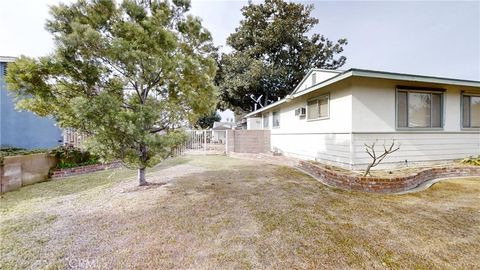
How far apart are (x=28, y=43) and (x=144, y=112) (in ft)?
12.5

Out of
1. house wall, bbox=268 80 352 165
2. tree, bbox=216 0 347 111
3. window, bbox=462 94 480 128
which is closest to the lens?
house wall, bbox=268 80 352 165

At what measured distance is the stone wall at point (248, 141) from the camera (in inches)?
468

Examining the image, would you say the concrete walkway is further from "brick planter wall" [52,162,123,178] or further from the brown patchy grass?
"brick planter wall" [52,162,123,178]

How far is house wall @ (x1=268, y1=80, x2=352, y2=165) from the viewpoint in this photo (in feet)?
20.9

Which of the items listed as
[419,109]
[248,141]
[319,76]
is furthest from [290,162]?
[319,76]

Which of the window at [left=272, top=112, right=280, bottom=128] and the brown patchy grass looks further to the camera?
the window at [left=272, top=112, right=280, bottom=128]

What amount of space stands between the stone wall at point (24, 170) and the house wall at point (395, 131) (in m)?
9.06

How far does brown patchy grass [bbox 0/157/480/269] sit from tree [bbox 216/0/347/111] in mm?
16775

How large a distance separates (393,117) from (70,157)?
10397 millimetres

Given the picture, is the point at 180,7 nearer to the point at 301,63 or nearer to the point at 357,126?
the point at 357,126

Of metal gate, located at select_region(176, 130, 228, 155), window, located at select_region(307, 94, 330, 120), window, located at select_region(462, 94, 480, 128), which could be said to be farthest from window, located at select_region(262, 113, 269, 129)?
window, located at select_region(462, 94, 480, 128)

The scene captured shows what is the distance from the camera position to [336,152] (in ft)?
22.4

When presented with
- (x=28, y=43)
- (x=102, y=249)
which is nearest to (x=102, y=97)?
(x=102, y=249)

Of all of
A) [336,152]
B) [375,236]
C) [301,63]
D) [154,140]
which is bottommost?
[375,236]
